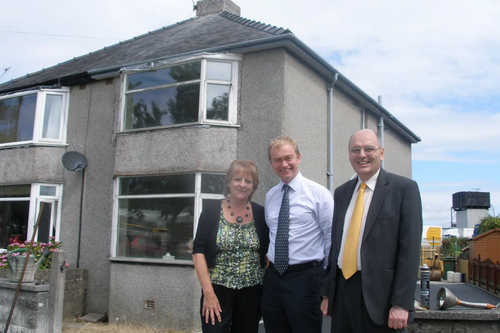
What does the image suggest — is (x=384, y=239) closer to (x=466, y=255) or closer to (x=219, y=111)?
(x=219, y=111)

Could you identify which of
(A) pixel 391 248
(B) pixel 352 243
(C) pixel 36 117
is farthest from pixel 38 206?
(A) pixel 391 248

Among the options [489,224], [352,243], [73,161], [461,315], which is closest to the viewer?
[352,243]

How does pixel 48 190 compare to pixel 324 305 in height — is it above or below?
above

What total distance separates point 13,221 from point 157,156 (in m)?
4.26

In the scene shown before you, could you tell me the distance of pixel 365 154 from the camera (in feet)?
9.71

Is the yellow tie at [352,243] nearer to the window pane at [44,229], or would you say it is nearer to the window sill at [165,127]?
the window sill at [165,127]

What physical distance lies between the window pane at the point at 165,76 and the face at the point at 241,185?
5884 millimetres

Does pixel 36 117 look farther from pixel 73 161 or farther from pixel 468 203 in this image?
pixel 468 203

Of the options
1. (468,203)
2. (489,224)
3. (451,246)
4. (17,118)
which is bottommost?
(451,246)

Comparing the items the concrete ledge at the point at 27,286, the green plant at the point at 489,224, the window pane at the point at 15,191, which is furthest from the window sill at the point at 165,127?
the green plant at the point at 489,224

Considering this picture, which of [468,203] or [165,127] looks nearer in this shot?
[165,127]

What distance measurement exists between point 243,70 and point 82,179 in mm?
4324

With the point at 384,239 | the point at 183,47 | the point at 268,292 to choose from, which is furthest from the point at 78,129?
the point at 384,239

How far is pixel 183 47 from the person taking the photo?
10164 millimetres
